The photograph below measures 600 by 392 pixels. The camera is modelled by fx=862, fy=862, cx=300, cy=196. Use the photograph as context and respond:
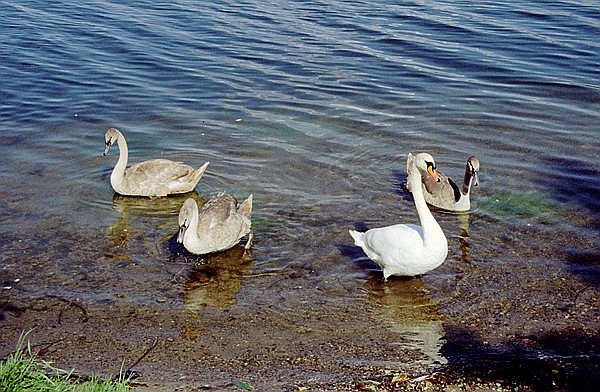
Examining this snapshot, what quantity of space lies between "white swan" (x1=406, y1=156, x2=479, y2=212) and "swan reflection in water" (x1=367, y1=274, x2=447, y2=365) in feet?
7.65

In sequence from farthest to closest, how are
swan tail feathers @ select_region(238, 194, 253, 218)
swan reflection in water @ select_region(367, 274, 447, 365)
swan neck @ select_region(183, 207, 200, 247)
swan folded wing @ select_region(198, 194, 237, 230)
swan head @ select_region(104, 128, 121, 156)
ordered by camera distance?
swan head @ select_region(104, 128, 121, 156)
swan tail feathers @ select_region(238, 194, 253, 218)
swan folded wing @ select_region(198, 194, 237, 230)
swan neck @ select_region(183, 207, 200, 247)
swan reflection in water @ select_region(367, 274, 447, 365)

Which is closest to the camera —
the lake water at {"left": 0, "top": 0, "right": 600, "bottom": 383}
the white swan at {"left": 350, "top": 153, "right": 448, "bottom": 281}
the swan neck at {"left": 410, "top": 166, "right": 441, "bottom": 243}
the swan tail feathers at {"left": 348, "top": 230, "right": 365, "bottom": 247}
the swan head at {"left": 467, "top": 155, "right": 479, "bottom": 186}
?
the lake water at {"left": 0, "top": 0, "right": 600, "bottom": 383}

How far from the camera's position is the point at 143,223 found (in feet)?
37.1

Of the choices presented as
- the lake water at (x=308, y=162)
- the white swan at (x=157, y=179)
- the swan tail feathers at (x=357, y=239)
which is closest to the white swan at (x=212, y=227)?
the lake water at (x=308, y=162)

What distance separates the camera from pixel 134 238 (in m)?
10.7

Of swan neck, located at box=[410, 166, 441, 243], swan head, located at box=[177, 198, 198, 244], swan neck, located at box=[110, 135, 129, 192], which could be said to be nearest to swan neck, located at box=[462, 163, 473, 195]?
swan neck, located at box=[410, 166, 441, 243]

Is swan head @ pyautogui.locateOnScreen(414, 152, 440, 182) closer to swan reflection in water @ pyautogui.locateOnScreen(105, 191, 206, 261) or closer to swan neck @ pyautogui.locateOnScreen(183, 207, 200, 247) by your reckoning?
swan neck @ pyautogui.locateOnScreen(183, 207, 200, 247)

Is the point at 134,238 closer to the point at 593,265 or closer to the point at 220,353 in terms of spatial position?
the point at 220,353

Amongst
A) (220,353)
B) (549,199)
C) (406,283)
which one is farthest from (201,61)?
(220,353)

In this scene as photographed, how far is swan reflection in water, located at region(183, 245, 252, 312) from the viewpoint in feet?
29.5

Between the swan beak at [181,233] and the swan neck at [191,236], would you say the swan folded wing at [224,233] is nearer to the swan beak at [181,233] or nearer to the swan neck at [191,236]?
the swan neck at [191,236]

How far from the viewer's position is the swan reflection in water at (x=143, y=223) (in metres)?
10.4

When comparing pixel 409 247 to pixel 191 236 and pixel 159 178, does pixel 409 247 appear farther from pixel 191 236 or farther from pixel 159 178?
pixel 159 178

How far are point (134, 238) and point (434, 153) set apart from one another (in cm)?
545
